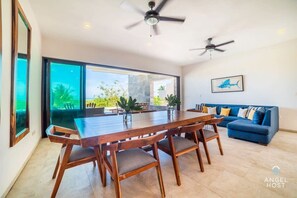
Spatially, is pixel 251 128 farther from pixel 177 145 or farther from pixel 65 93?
pixel 65 93

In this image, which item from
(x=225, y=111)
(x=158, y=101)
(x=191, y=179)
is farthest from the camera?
(x=158, y=101)

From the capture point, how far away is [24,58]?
2158 mm

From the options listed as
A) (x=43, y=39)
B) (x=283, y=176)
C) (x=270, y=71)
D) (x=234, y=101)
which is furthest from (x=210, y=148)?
(x=43, y=39)

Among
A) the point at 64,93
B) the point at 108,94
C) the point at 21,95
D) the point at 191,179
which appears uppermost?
the point at 108,94

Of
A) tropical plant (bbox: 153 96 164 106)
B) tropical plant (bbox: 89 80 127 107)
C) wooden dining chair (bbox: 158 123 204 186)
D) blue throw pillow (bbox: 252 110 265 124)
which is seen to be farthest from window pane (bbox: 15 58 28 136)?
tropical plant (bbox: 153 96 164 106)

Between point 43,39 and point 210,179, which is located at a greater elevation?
point 43,39

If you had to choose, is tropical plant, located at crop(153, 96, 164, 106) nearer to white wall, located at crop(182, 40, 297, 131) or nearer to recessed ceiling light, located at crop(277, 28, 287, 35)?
white wall, located at crop(182, 40, 297, 131)

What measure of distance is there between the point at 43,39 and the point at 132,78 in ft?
18.3

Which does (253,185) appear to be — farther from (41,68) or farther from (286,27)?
(41,68)

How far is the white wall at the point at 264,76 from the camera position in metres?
3.88

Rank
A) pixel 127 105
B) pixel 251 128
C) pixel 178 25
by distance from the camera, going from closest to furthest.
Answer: pixel 127 105 < pixel 178 25 < pixel 251 128

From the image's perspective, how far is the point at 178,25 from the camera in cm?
293

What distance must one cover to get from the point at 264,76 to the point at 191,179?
4.55m

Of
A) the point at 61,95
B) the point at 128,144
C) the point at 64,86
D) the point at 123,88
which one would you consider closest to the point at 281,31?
the point at 128,144
